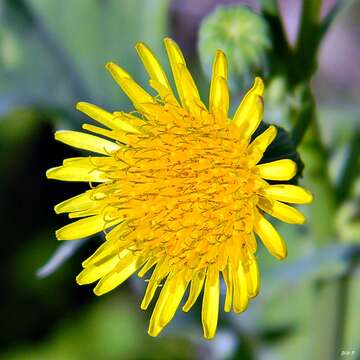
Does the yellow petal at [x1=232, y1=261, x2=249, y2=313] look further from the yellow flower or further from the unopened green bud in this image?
the unopened green bud

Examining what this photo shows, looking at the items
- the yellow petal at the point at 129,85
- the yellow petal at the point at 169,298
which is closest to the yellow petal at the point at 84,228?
the yellow petal at the point at 169,298

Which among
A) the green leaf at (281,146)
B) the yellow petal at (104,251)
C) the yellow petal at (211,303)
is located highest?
the green leaf at (281,146)

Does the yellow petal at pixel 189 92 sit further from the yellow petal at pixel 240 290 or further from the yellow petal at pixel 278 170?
the yellow petal at pixel 240 290

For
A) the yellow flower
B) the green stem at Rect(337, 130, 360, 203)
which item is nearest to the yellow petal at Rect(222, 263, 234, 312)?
the yellow flower

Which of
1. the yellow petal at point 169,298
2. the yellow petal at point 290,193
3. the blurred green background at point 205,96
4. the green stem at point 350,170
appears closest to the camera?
the yellow petal at point 290,193

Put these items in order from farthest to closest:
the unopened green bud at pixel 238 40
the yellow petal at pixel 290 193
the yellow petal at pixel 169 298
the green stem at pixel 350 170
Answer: the green stem at pixel 350 170 < the unopened green bud at pixel 238 40 < the yellow petal at pixel 169 298 < the yellow petal at pixel 290 193

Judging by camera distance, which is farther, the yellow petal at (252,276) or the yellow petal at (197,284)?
the yellow petal at (197,284)

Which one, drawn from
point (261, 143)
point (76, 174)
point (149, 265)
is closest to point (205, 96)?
point (76, 174)

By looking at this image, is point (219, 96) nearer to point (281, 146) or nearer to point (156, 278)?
point (281, 146)

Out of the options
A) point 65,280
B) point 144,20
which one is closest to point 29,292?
point 65,280
